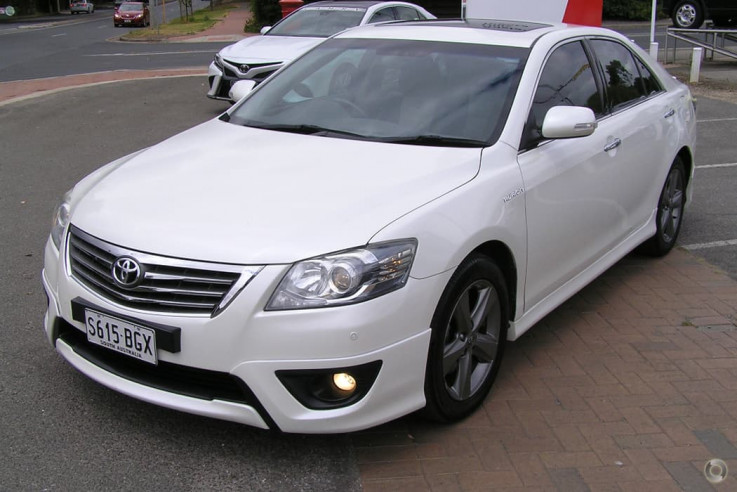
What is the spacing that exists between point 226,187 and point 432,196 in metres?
0.89

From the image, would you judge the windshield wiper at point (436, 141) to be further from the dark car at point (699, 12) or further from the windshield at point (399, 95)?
the dark car at point (699, 12)

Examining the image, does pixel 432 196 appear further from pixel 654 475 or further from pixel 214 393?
pixel 654 475

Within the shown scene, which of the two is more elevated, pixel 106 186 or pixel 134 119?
pixel 106 186

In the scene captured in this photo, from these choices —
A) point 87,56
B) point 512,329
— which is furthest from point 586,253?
point 87,56

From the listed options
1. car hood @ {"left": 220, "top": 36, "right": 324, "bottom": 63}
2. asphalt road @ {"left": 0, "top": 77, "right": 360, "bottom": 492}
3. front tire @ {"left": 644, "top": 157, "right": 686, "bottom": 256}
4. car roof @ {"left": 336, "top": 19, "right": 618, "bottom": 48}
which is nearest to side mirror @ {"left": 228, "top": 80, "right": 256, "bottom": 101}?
car roof @ {"left": 336, "top": 19, "right": 618, "bottom": 48}

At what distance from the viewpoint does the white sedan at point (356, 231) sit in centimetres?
293

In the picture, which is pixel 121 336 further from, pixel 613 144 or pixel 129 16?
pixel 129 16

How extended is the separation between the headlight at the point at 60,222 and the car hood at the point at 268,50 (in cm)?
728

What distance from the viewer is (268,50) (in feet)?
36.4

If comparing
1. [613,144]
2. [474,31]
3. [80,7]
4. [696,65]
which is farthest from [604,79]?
[80,7]

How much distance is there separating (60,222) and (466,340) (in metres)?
1.93

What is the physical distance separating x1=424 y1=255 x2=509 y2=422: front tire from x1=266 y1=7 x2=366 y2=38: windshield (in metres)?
8.72

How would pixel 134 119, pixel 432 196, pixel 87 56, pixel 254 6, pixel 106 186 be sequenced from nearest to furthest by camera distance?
1. pixel 432 196
2. pixel 106 186
3. pixel 134 119
4. pixel 87 56
5. pixel 254 6

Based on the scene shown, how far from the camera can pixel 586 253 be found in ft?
14.4
